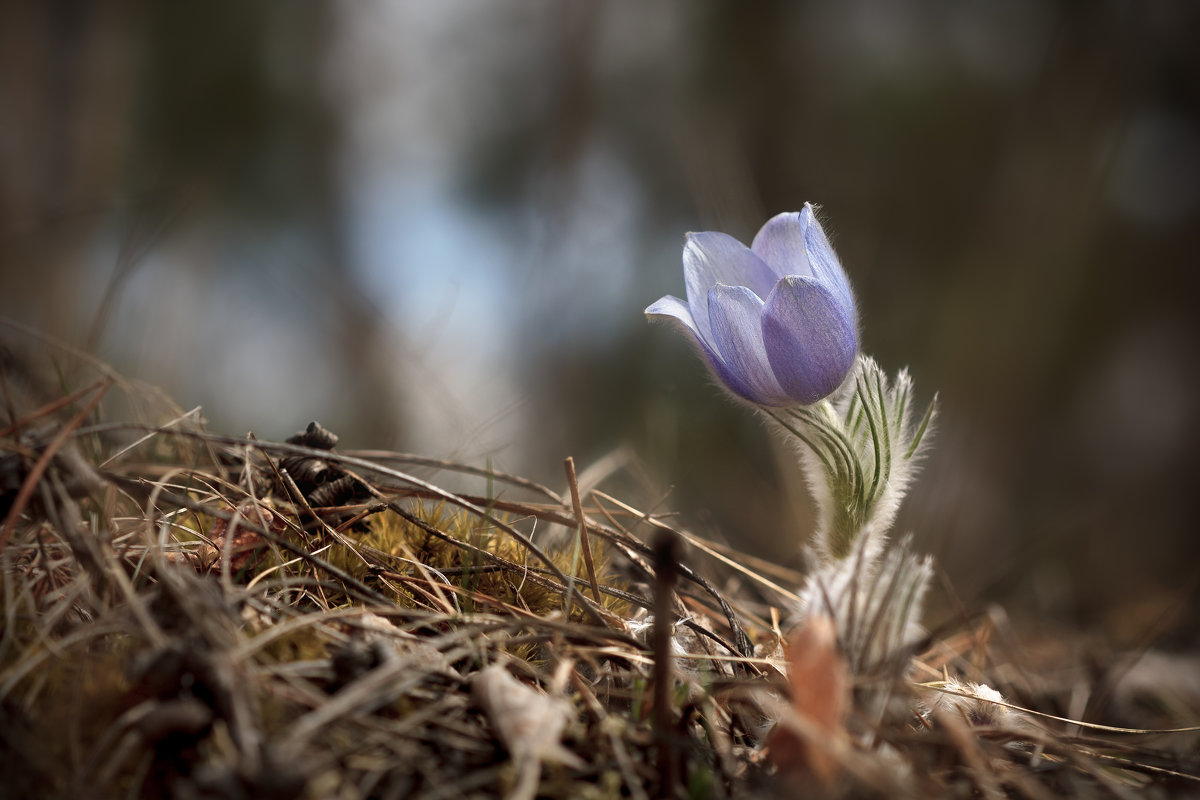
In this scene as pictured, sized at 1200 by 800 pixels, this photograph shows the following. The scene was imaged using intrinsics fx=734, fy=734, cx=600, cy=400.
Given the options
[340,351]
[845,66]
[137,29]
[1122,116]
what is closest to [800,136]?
[845,66]

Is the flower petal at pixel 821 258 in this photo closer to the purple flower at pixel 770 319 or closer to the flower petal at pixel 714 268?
the purple flower at pixel 770 319

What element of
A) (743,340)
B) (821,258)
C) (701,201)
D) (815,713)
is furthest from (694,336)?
(701,201)

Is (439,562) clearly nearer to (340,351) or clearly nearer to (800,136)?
(340,351)

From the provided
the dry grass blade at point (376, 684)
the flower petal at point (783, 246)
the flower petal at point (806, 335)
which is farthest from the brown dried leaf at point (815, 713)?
the flower petal at point (783, 246)

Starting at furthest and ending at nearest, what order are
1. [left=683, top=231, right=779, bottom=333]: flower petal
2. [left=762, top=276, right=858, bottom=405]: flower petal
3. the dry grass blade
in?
1. [left=683, top=231, right=779, bottom=333]: flower petal
2. [left=762, top=276, right=858, bottom=405]: flower petal
3. the dry grass blade

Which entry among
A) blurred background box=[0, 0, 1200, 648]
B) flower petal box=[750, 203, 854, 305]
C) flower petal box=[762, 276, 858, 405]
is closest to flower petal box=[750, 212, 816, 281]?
flower petal box=[750, 203, 854, 305]

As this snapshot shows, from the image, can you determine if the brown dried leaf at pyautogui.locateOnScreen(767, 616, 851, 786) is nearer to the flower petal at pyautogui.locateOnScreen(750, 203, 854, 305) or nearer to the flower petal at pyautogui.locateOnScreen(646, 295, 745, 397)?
the flower petal at pyautogui.locateOnScreen(646, 295, 745, 397)
